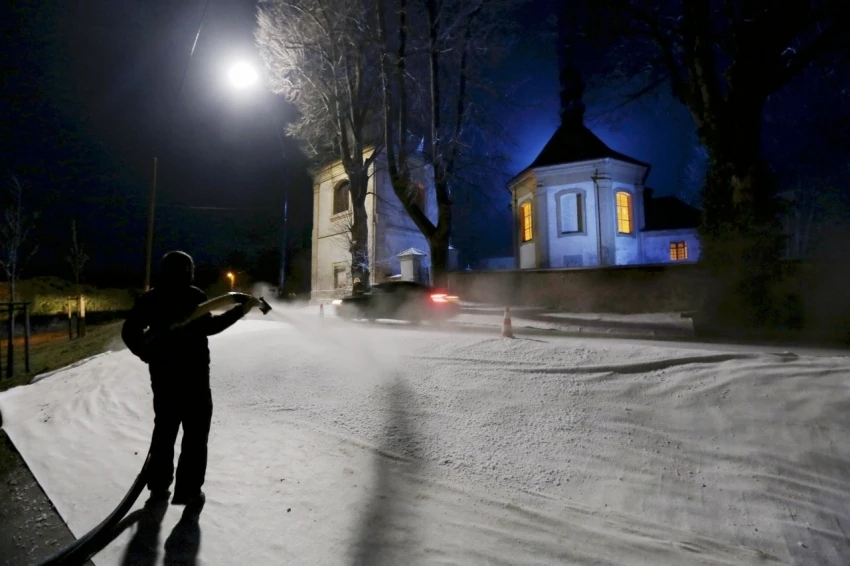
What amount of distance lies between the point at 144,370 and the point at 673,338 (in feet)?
34.1

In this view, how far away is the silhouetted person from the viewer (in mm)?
2889

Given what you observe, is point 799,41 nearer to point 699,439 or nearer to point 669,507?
point 699,439

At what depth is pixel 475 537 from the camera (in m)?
2.51

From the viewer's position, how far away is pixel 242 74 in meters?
13.9

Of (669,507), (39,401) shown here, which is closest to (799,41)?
(669,507)

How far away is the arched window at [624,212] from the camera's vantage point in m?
21.9

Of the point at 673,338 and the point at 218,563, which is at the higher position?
the point at 673,338

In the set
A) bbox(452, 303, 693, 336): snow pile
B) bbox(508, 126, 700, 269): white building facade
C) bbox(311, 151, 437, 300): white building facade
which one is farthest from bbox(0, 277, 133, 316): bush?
bbox(508, 126, 700, 269): white building facade

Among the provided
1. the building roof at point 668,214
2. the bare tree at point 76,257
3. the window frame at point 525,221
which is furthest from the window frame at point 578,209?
the bare tree at point 76,257

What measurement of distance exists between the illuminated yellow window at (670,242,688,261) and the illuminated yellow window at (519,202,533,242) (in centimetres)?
841

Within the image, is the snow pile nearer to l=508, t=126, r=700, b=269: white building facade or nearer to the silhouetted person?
the silhouetted person

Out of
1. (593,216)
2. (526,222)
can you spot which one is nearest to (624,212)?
(593,216)

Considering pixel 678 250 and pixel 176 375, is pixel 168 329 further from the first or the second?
pixel 678 250

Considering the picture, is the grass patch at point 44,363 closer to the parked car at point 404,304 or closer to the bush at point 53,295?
the parked car at point 404,304
